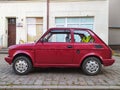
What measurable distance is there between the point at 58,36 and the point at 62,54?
75 cm

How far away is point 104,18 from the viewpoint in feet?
66.1

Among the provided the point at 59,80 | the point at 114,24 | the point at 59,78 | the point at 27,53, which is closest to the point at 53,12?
the point at 114,24

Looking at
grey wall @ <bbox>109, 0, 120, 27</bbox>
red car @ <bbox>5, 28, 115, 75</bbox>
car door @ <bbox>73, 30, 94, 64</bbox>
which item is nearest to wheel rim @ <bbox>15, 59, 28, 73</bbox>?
red car @ <bbox>5, 28, 115, 75</bbox>

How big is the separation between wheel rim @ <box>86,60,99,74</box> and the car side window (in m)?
1.15

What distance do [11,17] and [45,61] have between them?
41.9 feet

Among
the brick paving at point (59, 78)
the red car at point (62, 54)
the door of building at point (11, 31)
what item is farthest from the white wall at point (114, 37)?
the red car at point (62, 54)

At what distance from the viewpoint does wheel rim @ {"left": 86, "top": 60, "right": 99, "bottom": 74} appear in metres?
9.00

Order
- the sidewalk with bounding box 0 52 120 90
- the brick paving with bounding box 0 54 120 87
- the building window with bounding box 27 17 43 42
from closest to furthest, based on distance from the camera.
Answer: the sidewalk with bounding box 0 52 120 90 < the brick paving with bounding box 0 54 120 87 < the building window with bounding box 27 17 43 42

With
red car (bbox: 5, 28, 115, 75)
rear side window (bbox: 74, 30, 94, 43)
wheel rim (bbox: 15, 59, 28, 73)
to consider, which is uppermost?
rear side window (bbox: 74, 30, 94, 43)

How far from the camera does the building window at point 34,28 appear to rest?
20.8 meters

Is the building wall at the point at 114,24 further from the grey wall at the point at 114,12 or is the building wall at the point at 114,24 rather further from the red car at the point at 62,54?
the red car at the point at 62,54

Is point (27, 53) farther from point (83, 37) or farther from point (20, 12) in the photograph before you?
point (20, 12)

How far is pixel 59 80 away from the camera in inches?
318

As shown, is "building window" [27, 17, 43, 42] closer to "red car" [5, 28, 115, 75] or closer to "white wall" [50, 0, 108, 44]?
"white wall" [50, 0, 108, 44]
